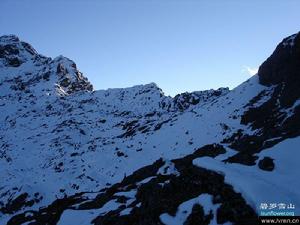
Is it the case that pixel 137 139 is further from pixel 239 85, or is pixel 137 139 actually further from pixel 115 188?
pixel 115 188

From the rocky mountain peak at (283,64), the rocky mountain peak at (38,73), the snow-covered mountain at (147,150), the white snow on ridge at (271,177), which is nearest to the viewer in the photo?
the white snow on ridge at (271,177)

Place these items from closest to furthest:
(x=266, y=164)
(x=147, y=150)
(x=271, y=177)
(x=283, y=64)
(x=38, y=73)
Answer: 1. (x=271, y=177)
2. (x=266, y=164)
3. (x=283, y=64)
4. (x=147, y=150)
5. (x=38, y=73)

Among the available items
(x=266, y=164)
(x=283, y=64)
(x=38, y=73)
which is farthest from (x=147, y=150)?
(x=38, y=73)

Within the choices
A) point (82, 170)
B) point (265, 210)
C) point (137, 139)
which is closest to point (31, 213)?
point (82, 170)

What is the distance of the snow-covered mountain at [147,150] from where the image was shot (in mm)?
18984

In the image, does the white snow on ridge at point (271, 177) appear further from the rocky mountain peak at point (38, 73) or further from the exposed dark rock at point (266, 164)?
the rocky mountain peak at point (38, 73)

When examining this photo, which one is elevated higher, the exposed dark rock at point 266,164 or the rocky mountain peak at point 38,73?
the rocky mountain peak at point 38,73

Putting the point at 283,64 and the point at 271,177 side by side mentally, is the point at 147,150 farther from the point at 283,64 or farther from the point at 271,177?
the point at 271,177

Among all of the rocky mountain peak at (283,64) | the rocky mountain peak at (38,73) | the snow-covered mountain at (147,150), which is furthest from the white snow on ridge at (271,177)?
the rocky mountain peak at (38,73)

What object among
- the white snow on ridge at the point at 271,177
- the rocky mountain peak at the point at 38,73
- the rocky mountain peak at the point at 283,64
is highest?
the rocky mountain peak at the point at 38,73

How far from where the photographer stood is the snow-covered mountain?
19.0m

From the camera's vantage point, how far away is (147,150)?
49.6 m

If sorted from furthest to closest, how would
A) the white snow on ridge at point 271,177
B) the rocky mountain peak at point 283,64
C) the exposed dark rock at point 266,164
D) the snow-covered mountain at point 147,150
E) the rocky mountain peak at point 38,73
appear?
the rocky mountain peak at point 38,73 < the rocky mountain peak at point 283,64 < the exposed dark rock at point 266,164 < the snow-covered mountain at point 147,150 < the white snow on ridge at point 271,177

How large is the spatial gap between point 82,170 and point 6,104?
5159 centimetres
